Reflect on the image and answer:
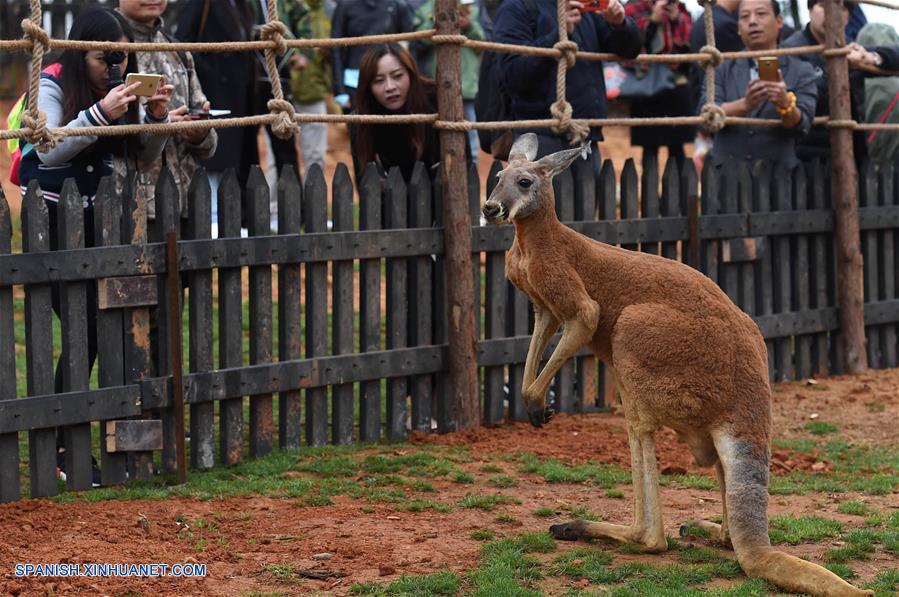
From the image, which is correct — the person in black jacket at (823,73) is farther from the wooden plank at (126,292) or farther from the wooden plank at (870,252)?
the wooden plank at (126,292)

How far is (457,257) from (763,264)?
8.87 feet

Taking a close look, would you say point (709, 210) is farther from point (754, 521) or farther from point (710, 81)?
point (754, 521)

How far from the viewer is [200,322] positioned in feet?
22.3

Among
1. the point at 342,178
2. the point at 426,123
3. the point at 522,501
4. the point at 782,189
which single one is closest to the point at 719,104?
→ the point at 782,189

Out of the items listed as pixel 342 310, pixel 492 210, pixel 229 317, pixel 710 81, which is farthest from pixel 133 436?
pixel 710 81

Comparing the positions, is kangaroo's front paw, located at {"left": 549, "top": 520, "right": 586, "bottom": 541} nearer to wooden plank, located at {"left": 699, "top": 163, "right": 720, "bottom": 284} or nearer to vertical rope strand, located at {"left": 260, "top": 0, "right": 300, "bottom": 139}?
vertical rope strand, located at {"left": 260, "top": 0, "right": 300, "bottom": 139}

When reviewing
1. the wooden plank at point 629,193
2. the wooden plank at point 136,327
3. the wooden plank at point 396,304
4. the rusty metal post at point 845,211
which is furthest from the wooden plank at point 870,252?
the wooden plank at point 136,327

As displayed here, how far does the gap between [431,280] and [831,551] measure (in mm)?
3083

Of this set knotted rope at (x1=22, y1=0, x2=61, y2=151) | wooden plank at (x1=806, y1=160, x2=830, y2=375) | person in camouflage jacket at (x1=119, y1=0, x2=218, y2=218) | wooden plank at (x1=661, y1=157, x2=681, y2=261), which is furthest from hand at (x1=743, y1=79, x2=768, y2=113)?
knotted rope at (x1=22, y1=0, x2=61, y2=151)

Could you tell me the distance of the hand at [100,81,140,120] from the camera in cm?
637

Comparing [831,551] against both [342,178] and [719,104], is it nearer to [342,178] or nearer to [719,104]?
[342,178]

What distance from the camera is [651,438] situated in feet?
17.0

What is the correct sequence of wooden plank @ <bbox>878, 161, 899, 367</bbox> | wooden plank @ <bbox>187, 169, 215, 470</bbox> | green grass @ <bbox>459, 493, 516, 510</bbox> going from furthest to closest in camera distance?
wooden plank @ <bbox>878, 161, 899, 367</bbox> < wooden plank @ <bbox>187, 169, 215, 470</bbox> < green grass @ <bbox>459, 493, 516, 510</bbox>

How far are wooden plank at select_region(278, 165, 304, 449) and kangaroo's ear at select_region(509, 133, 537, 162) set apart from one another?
1781 mm
